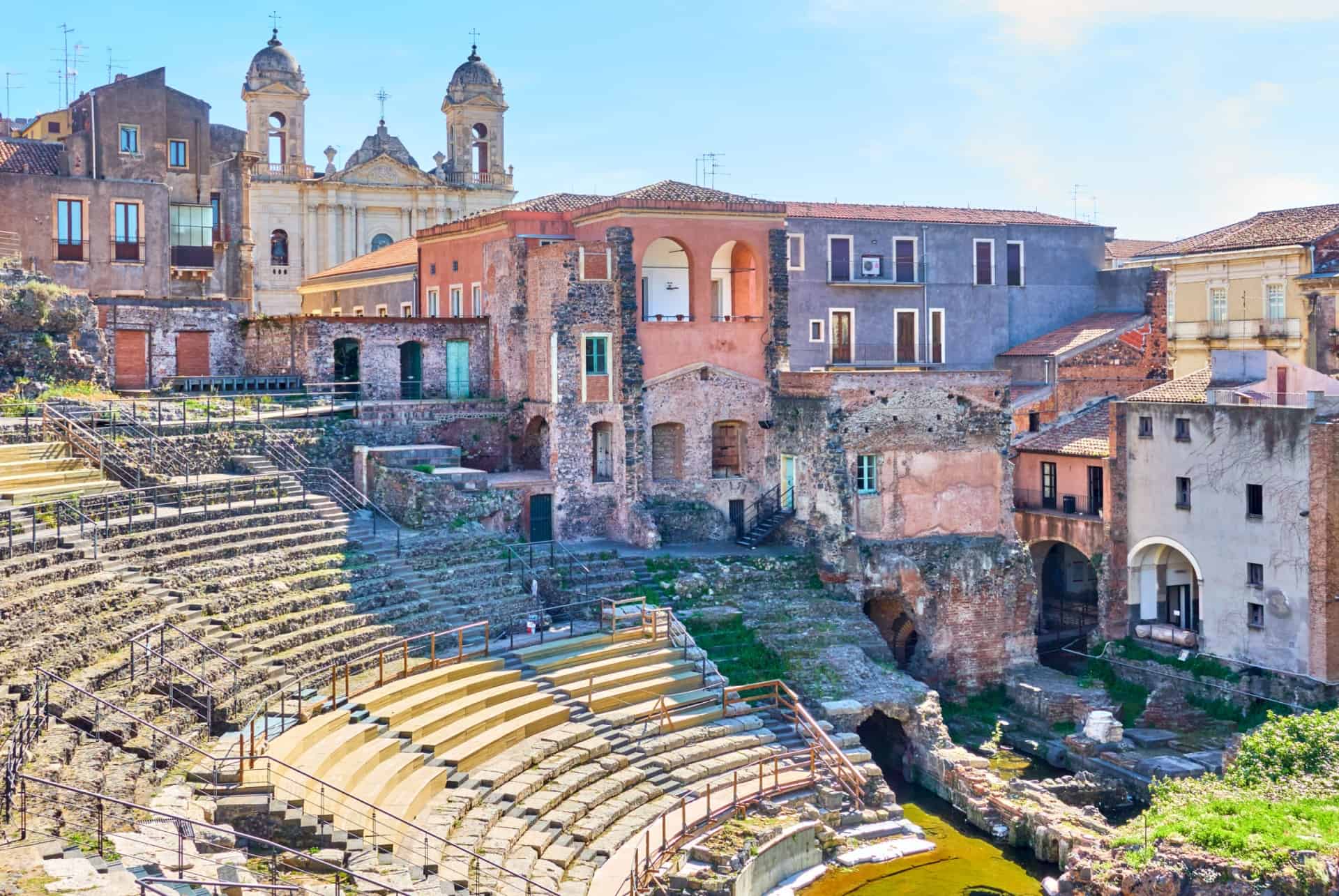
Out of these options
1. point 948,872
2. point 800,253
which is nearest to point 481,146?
point 800,253

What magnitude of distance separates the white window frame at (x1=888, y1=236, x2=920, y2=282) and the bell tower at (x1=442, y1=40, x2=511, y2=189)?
21.8 m

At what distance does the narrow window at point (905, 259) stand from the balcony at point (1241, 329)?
28.1 feet

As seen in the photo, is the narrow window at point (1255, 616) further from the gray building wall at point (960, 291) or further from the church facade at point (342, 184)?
the church facade at point (342, 184)

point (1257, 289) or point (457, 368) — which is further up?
point (1257, 289)

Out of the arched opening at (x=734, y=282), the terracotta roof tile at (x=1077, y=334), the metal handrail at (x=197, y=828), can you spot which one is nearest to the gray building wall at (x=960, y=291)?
the terracotta roof tile at (x=1077, y=334)

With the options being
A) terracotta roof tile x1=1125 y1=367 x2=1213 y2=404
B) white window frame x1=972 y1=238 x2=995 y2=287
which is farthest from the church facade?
terracotta roof tile x1=1125 y1=367 x2=1213 y2=404

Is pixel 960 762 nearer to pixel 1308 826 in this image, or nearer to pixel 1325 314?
pixel 1308 826

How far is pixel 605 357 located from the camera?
118ft

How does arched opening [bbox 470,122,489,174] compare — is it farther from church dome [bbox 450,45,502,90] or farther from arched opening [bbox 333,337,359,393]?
arched opening [bbox 333,337,359,393]

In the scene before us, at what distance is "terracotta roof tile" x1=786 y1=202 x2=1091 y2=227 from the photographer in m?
48.2

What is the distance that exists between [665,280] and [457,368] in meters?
6.02

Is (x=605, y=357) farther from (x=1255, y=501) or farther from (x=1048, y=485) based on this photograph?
(x=1255, y=501)

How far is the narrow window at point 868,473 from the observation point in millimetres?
35688

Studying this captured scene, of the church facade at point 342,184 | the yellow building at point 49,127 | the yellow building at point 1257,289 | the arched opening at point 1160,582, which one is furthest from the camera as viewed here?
the church facade at point 342,184
